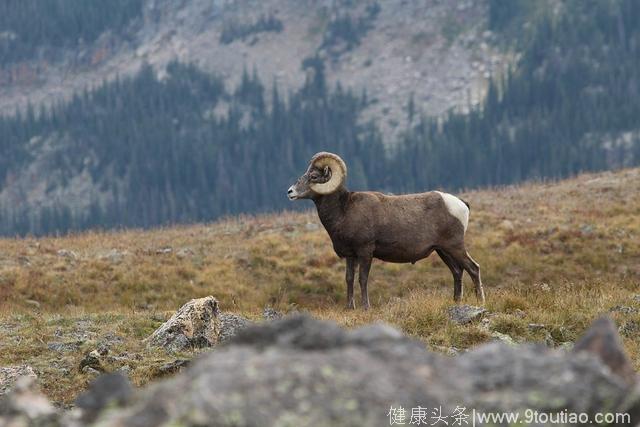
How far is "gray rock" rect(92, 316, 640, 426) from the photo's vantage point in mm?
4633

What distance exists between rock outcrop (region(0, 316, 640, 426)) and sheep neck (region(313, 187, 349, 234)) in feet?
41.5

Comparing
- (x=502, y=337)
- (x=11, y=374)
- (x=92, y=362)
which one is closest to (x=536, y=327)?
(x=502, y=337)

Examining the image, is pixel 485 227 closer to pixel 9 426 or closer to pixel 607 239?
pixel 607 239

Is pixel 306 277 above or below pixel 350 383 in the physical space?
below

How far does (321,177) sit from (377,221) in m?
1.37

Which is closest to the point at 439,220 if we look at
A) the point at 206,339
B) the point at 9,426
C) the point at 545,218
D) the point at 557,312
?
the point at 557,312

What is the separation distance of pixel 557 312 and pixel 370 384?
983cm

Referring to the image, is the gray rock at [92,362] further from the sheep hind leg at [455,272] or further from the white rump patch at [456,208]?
the white rump patch at [456,208]

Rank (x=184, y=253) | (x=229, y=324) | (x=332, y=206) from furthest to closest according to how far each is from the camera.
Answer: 1. (x=184, y=253)
2. (x=332, y=206)
3. (x=229, y=324)

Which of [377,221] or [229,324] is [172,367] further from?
[377,221]

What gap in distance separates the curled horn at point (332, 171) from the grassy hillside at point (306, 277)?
2.38m

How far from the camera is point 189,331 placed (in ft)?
44.7

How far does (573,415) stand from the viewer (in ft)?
16.7

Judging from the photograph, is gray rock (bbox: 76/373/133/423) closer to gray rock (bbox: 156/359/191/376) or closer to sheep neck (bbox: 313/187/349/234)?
gray rock (bbox: 156/359/191/376)
